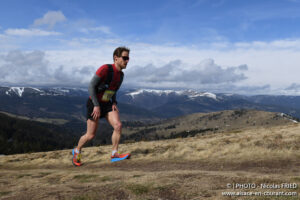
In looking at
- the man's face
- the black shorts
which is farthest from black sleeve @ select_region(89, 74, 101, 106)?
the man's face

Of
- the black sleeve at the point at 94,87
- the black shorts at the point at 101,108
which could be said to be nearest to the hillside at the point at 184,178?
the black shorts at the point at 101,108

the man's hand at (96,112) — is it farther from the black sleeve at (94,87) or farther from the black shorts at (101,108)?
the black shorts at (101,108)

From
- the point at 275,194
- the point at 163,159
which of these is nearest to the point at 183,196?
the point at 275,194

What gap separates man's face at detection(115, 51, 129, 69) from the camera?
945 centimetres

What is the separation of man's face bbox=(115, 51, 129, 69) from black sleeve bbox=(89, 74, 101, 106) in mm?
1134

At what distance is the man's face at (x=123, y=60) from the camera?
9.45 metres

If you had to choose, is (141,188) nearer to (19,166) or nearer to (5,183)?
(5,183)

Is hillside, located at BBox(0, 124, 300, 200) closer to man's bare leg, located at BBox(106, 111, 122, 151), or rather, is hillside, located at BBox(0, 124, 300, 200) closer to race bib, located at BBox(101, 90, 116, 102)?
man's bare leg, located at BBox(106, 111, 122, 151)

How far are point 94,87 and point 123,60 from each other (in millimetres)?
1692

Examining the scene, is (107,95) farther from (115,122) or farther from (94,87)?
(115,122)

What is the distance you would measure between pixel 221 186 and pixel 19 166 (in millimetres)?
14400

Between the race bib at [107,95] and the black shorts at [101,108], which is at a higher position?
the race bib at [107,95]

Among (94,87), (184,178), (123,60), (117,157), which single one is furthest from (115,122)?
(184,178)

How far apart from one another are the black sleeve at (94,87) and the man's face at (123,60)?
1.13 meters
